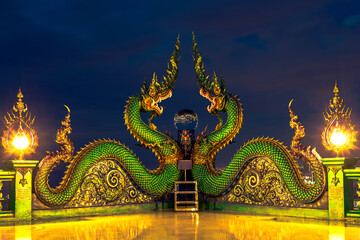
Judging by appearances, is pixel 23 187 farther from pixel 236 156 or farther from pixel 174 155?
pixel 236 156

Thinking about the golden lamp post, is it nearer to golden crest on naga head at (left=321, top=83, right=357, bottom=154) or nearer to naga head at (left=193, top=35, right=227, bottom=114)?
golden crest on naga head at (left=321, top=83, right=357, bottom=154)

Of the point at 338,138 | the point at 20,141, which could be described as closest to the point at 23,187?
the point at 20,141

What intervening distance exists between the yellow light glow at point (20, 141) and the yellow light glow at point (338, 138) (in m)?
5.17

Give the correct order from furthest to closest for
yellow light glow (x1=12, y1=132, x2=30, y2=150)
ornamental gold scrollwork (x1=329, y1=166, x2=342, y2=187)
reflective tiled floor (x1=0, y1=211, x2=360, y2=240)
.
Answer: yellow light glow (x1=12, y1=132, x2=30, y2=150)
ornamental gold scrollwork (x1=329, y1=166, x2=342, y2=187)
reflective tiled floor (x1=0, y1=211, x2=360, y2=240)

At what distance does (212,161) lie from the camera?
10.4 m

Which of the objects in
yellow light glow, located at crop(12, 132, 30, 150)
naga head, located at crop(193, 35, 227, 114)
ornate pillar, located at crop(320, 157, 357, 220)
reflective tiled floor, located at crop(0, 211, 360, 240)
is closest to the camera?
reflective tiled floor, located at crop(0, 211, 360, 240)

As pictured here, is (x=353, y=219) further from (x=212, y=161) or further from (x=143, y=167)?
(x=143, y=167)

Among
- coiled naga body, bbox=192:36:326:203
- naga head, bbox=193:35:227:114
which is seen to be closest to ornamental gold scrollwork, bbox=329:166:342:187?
coiled naga body, bbox=192:36:326:203

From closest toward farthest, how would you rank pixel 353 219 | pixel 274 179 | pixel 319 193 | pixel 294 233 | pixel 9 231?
pixel 294 233, pixel 9 231, pixel 353 219, pixel 319 193, pixel 274 179

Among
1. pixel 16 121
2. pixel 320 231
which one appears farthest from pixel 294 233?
pixel 16 121

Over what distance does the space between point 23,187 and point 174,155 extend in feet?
11.0

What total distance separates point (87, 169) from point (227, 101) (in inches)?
132

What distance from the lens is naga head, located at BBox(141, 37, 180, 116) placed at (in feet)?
34.4

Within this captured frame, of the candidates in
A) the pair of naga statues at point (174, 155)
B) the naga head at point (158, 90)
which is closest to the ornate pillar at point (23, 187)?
the pair of naga statues at point (174, 155)
